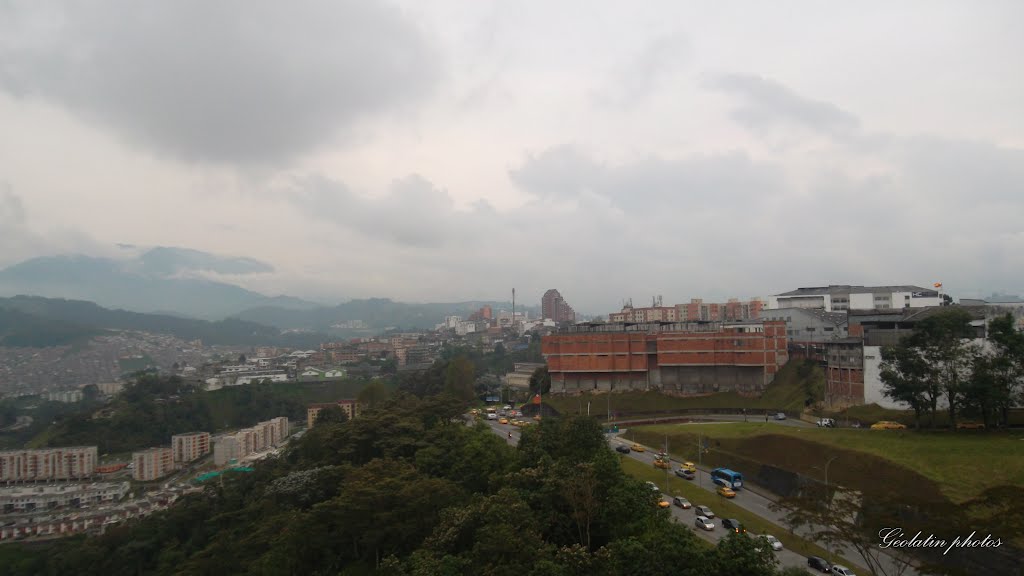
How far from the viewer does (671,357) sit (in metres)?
53.6

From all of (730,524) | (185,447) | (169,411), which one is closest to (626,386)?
(730,524)

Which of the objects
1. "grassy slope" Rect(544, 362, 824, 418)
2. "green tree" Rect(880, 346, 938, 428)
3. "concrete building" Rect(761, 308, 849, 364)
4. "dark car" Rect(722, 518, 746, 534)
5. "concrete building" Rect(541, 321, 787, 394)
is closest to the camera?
"dark car" Rect(722, 518, 746, 534)

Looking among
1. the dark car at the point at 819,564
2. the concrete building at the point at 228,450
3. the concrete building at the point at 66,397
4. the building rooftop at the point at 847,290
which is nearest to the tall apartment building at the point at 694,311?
A: the building rooftop at the point at 847,290

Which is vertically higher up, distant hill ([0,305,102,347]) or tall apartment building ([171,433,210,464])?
distant hill ([0,305,102,347])

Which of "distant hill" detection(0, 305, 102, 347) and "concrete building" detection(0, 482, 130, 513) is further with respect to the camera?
"distant hill" detection(0, 305, 102, 347)

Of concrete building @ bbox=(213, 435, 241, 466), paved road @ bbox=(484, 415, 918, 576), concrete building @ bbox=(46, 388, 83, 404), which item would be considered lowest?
concrete building @ bbox=(46, 388, 83, 404)

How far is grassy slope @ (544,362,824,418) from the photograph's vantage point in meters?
46.8

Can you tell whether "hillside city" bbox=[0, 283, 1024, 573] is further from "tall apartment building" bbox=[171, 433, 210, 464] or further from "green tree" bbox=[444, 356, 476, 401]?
"green tree" bbox=[444, 356, 476, 401]

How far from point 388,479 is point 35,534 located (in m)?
60.9

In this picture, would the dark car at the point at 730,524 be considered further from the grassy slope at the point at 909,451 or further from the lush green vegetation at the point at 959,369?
the lush green vegetation at the point at 959,369

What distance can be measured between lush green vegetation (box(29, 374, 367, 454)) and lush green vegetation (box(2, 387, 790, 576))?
4270 cm

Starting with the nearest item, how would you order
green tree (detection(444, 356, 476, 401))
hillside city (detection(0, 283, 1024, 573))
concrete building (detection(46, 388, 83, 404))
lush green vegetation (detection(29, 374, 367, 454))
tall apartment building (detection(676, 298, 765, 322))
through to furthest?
hillside city (detection(0, 283, 1024, 573))
green tree (detection(444, 356, 476, 401))
lush green vegetation (detection(29, 374, 367, 454))
tall apartment building (detection(676, 298, 765, 322))
concrete building (detection(46, 388, 83, 404))

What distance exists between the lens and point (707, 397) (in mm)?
51281

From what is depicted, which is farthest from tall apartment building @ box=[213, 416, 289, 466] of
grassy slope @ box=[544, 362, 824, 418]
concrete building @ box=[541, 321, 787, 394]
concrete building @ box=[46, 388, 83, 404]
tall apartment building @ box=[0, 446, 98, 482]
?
concrete building @ box=[46, 388, 83, 404]
